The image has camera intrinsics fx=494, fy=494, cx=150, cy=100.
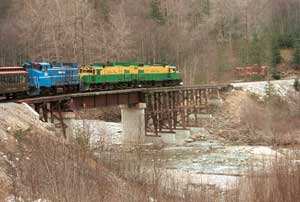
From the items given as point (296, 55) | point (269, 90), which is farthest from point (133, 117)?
point (296, 55)

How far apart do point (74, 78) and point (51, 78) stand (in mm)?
3243

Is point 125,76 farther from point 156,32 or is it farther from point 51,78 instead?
point 156,32

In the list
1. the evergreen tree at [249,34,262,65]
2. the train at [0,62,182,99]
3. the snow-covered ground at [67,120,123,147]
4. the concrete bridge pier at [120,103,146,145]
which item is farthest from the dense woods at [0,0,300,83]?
the concrete bridge pier at [120,103,146,145]

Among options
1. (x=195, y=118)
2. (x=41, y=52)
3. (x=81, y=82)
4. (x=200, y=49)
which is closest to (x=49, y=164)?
(x=81, y=82)

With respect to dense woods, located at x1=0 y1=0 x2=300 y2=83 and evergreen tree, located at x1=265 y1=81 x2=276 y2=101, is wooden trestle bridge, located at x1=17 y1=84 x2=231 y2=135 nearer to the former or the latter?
evergreen tree, located at x1=265 y1=81 x2=276 y2=101

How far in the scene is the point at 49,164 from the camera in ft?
30.0

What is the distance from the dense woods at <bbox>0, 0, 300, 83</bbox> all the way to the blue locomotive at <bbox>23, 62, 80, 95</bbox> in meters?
26.1

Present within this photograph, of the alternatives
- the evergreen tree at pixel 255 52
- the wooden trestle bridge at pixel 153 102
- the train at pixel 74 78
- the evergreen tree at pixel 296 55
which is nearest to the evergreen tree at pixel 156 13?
the evergreen tree at pixel 255 52

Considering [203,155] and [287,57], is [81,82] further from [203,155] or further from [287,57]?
[287,57]

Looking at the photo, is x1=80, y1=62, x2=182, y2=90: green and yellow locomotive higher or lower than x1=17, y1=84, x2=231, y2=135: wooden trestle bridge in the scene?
higher

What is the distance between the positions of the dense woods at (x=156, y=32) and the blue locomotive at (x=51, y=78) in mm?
→ 26082

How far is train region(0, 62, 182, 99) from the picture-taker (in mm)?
24625

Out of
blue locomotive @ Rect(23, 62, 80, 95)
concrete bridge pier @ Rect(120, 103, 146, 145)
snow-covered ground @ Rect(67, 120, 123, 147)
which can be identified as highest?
blue locomotive @ Rect(23, 62, 80, 95)

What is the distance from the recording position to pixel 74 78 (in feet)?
104
